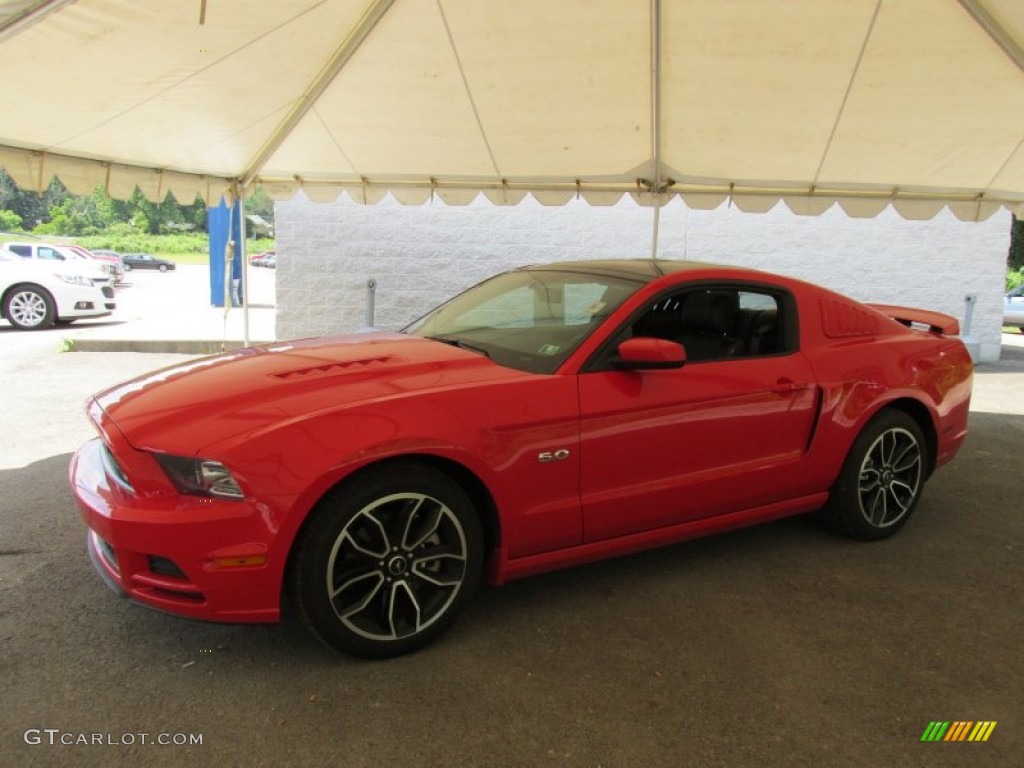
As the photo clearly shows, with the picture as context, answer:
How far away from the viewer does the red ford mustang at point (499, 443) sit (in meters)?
2.49

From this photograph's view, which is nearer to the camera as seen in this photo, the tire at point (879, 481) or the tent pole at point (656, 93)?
the tire at point (879, 481)

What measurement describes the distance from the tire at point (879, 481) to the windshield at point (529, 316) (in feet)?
5.34

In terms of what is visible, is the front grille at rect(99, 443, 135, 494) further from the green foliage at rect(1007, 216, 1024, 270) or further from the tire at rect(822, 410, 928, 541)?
the green foliage at rect(1007, 216, 1024, 270)

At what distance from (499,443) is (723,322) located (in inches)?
62.5

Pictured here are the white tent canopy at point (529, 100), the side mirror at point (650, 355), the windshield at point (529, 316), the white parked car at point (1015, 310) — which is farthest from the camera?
the white parked car at point (1015, 310)

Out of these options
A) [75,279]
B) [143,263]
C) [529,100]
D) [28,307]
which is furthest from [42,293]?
[143,263]

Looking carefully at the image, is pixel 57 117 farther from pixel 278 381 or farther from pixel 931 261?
pixel 931 261

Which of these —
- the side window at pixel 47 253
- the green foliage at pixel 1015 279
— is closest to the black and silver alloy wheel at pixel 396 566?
the side window at pixel 47 253

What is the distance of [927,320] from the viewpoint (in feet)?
15.9

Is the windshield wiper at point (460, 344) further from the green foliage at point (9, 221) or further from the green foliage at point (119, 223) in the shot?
the green foliage at point (9, 221)

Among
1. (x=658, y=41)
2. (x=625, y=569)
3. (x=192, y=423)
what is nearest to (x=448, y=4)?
(x=658, y=41)

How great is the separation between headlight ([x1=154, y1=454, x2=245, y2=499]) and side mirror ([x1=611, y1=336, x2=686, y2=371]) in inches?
63.2

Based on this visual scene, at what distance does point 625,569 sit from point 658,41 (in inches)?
131

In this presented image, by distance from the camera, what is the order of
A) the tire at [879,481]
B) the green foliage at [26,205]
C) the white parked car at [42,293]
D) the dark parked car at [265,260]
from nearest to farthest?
the tire at [879,481] < the white parked car at [42,293] < the dark parked car at [265,260] < the green foliage at [26,205]
